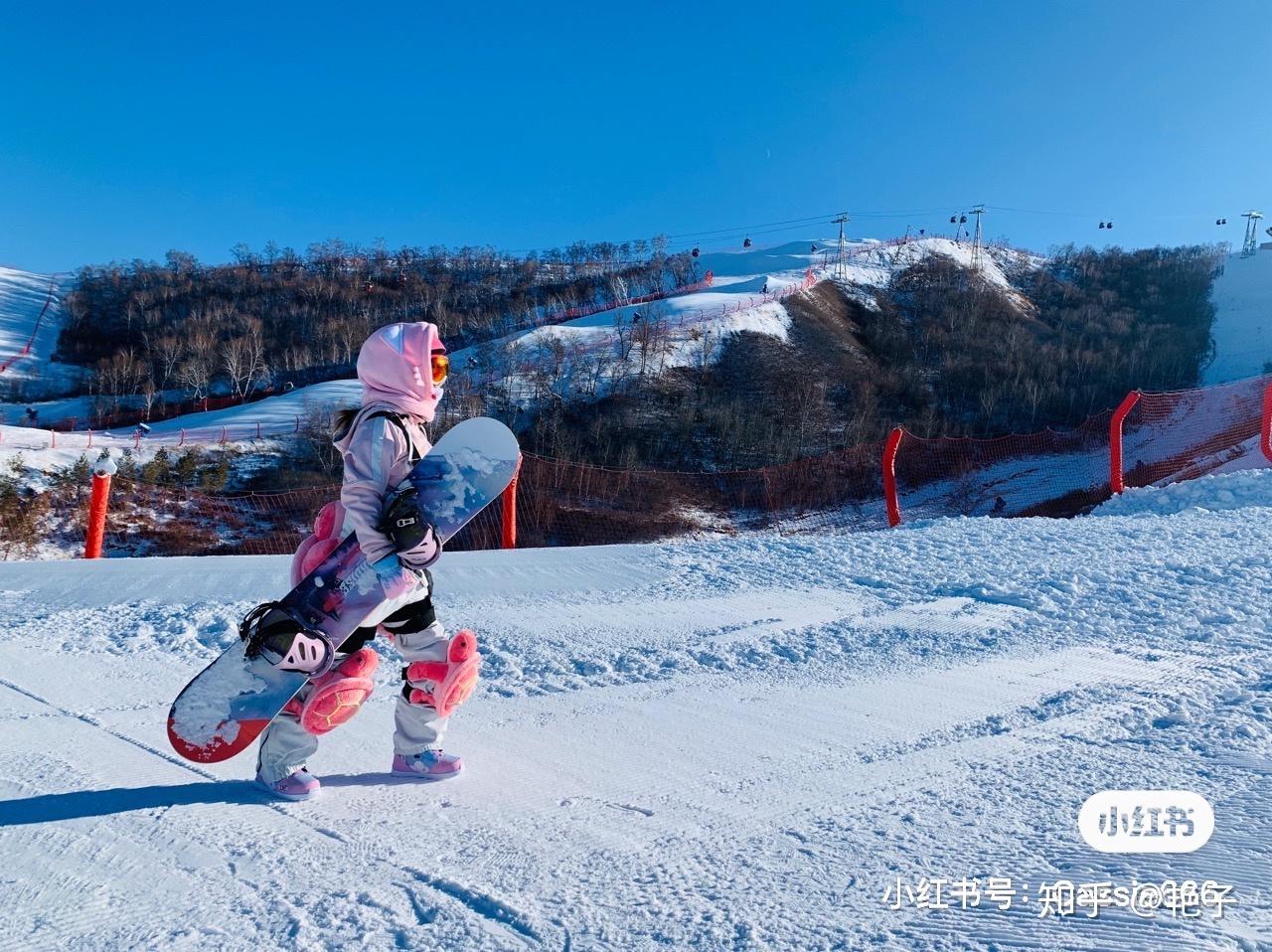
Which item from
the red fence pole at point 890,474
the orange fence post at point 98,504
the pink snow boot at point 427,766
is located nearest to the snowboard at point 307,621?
the pink snow boot at point 427,766

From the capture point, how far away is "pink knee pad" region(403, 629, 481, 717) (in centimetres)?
264

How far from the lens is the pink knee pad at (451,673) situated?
8.68ft

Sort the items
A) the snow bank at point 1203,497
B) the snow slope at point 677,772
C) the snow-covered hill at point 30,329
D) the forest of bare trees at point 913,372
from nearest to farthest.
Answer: the snow slope at point 677,772 < the snow bank at point 1203,497 < the forest of bare trees at point 913,372 < the snow-covered hill at point 30,329

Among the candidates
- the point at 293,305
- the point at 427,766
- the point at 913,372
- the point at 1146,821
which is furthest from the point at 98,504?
the point at 293,305

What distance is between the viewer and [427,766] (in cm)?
272

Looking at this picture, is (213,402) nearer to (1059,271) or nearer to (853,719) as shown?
(853,719)

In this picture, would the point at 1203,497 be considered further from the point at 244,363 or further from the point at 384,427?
the point at 244,363

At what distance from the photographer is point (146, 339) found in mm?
53812

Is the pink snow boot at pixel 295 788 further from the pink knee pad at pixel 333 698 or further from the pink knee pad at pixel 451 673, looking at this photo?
the pink knee pad at pixel 451 673

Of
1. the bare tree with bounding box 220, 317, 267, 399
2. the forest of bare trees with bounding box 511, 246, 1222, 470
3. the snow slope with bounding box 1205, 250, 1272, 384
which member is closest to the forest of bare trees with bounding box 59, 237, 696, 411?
the bare tree with bounding box 220, 317, 267, 399

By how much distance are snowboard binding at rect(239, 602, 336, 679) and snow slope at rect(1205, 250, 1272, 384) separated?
166 ft

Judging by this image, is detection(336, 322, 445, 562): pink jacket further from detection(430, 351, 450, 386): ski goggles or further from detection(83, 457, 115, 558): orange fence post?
detection(83, 457, 115, 558): orange fence post

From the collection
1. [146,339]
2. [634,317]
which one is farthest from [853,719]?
[146,339]

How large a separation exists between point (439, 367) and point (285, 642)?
0.99 meters
